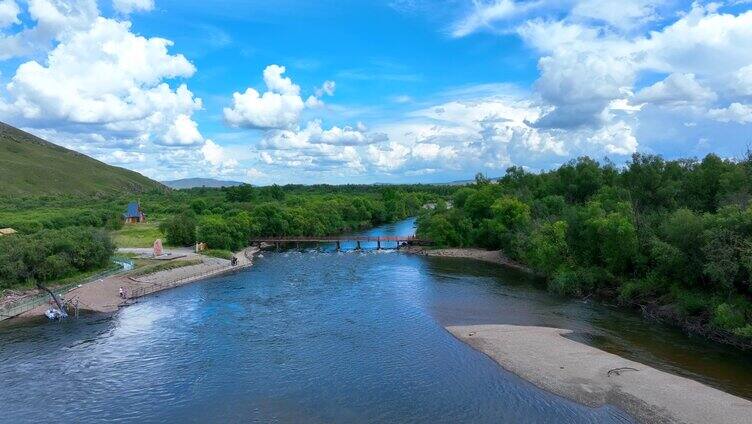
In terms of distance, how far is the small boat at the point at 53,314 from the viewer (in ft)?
165

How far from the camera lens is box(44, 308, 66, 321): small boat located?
165ft

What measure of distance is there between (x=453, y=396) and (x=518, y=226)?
61150 mm

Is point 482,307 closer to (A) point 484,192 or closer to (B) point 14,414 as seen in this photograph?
(B) point 14,414

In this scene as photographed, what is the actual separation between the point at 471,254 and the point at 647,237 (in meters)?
43.1

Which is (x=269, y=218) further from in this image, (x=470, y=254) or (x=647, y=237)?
(x=647, y=237)

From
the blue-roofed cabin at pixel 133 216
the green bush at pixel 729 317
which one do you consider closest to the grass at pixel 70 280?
the green bush at pixel 729 317

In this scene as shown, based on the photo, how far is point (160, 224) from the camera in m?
108

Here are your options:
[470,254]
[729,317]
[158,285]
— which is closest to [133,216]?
[158,285]

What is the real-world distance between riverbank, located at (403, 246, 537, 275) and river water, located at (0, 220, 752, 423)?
77.0ft

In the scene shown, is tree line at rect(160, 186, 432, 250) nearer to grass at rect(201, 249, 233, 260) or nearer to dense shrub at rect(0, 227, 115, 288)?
grass at rect(201, 249, 233, 260)

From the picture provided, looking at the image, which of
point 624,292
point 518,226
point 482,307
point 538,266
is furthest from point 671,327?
point 518,226

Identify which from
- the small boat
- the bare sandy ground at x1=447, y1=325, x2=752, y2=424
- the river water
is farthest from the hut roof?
the bare sandy ground at x1=447, y1=325, x2=752, y2=424

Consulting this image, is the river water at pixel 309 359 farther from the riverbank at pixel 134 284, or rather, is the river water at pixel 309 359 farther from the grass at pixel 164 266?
the grass at pixel 164 266

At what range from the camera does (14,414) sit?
30.7 metres
